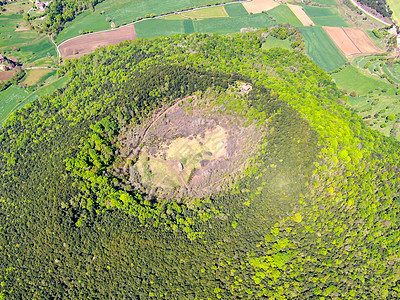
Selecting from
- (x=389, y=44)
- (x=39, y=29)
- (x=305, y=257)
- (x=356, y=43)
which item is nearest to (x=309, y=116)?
(x=305, y=257)

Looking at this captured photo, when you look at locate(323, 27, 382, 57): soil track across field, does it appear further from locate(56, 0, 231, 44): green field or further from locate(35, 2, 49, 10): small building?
locate(35, 2, 49, 10): small building

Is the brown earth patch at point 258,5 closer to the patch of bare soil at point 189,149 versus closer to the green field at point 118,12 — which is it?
the green field at point 118,12

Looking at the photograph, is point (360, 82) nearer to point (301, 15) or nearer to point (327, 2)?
point (301, 15)

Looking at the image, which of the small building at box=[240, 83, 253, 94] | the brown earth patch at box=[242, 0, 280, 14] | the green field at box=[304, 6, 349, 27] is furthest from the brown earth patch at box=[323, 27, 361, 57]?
the small building at box=[240, 83, 253, 94]

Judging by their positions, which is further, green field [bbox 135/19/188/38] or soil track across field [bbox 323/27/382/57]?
green field [bbox 135/19/188/38]

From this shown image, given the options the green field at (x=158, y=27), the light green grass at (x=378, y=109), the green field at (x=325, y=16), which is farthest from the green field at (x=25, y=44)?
the light green grass at (x=378, y=109)

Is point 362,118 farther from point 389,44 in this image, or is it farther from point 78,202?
point 78,202
